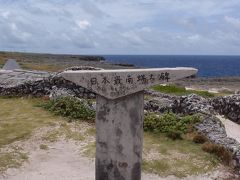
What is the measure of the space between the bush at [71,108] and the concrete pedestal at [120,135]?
877 centimetres

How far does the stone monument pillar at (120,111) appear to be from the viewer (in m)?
11.2

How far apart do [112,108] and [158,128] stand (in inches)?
310

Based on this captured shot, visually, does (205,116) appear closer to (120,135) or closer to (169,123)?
(169,123)

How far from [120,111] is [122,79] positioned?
853 millimetres

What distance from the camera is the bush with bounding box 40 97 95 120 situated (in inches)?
814

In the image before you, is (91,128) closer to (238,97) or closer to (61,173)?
(61,173)

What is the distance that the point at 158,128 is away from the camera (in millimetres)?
18969

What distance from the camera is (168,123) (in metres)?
19.2

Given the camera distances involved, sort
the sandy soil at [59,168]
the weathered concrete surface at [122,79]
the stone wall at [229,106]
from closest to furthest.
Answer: the weathered concrete surface at [122,79] → the sandy soil at [59,168] → the stone wall at [229,106]

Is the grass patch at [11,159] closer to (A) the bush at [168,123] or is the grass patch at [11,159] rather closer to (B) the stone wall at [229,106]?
(A) the bush at [168,123]

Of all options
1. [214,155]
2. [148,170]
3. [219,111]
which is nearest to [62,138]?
[148,170]

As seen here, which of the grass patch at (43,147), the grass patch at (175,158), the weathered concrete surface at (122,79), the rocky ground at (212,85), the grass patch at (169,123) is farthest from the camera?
the rocky ground at (212,85)

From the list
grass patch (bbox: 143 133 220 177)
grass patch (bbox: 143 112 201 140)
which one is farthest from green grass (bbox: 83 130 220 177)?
grass patch (bbox: 143 112 201 140)

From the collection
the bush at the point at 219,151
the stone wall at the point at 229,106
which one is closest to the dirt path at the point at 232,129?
the stone wall at the point at 229,106
